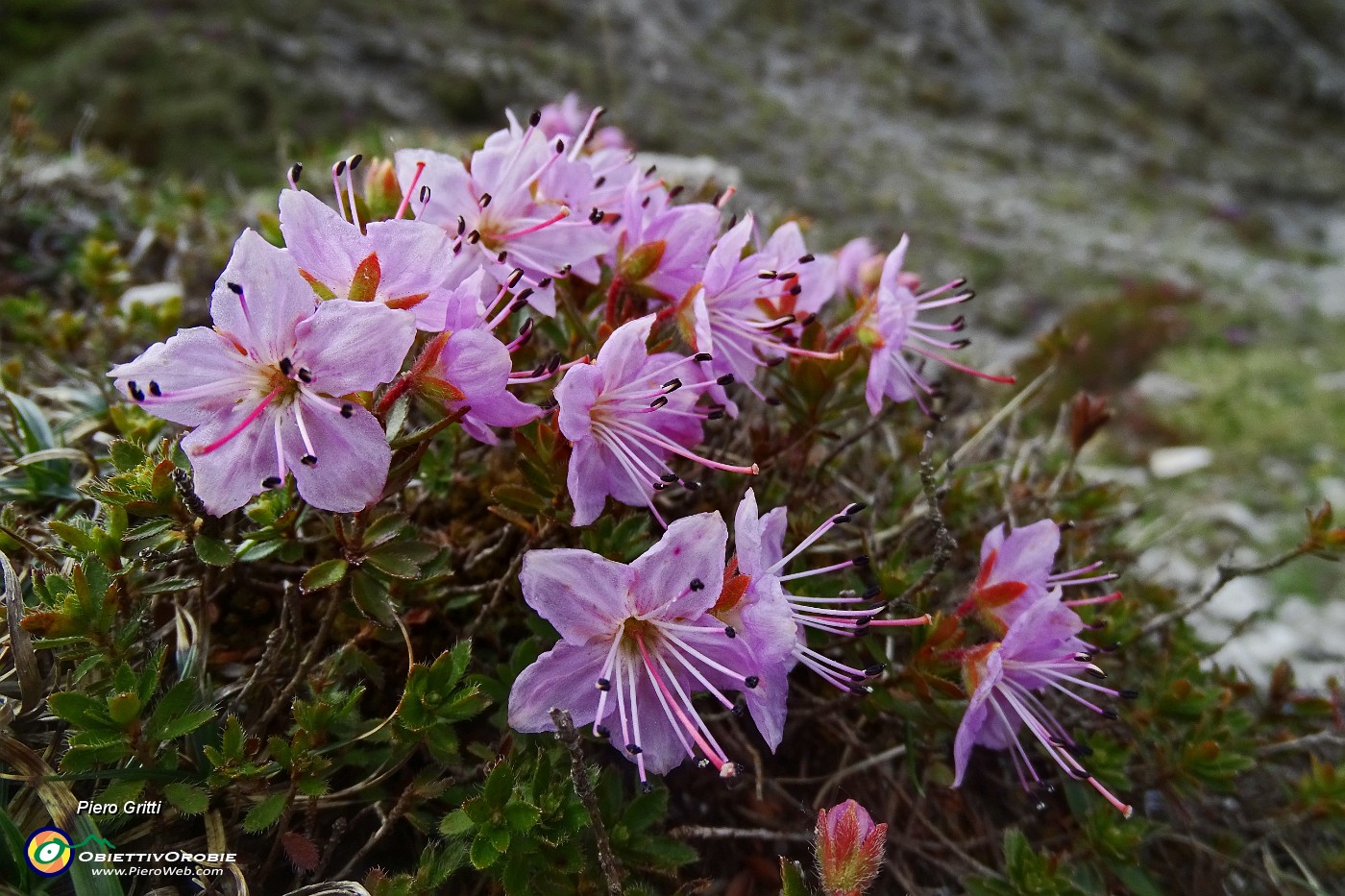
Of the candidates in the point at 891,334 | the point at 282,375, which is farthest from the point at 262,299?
the point at 891,334

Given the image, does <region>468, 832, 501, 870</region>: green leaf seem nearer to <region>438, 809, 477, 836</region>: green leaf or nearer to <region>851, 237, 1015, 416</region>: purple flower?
<region>438, 809, 477, 836</region>: green leaf

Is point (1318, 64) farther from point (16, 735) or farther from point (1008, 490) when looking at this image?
point (16, 735)

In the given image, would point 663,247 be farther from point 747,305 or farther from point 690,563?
point 690,563

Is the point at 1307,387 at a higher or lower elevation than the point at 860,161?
lower

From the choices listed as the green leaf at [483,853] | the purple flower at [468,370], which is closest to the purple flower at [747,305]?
the purple flower at [468,370]

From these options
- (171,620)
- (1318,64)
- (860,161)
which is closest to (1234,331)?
(860,161)

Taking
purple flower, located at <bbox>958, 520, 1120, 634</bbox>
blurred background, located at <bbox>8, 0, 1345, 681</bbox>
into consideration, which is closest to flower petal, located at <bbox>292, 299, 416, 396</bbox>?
purple flower, located at <bbox>958, 520, 1120, 634</bbox>
